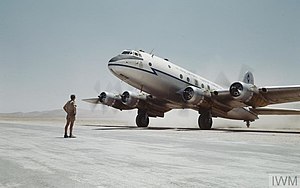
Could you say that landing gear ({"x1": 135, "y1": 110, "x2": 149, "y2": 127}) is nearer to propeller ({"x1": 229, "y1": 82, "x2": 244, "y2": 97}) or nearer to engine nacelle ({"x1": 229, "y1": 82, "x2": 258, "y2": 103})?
propeller ({"x1": 229, "y1": 82, "x2": 244, "y2": 97})

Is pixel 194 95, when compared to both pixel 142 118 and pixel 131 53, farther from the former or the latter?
pixel 142 118

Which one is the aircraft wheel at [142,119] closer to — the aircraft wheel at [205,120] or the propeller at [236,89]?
the aircraft wheel at [205,120]

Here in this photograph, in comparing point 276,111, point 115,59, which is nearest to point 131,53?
point 115,59

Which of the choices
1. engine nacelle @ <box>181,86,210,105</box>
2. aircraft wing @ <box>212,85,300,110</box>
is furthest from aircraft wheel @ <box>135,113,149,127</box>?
aircraft wing @ <box>212,85,300,110</box>

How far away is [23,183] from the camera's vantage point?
577cm

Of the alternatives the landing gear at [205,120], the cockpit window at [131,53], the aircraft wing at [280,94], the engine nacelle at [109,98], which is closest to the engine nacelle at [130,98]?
the engine nacelle at [109,98]

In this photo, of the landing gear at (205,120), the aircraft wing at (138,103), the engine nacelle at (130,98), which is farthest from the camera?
the aircraft wing at (138,103)

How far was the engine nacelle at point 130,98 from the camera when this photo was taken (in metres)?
33.8

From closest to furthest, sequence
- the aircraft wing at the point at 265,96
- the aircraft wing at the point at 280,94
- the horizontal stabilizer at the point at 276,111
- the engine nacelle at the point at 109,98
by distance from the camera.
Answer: the aircraft wing at the point at 280,94 → the aircraft wing at the point at 265,96 → the engine nacelle at the point at 109,98 → the horizontal stabilizer at the point at 276,111

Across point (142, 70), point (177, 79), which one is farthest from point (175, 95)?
point (142, 70)

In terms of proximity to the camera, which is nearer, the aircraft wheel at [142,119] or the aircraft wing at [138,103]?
the aircraft wing at [138,103]

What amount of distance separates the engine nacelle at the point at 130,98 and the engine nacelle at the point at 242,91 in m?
10.3

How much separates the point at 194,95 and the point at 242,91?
402 centimetres

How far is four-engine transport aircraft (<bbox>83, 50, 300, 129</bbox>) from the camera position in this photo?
89.0ft
